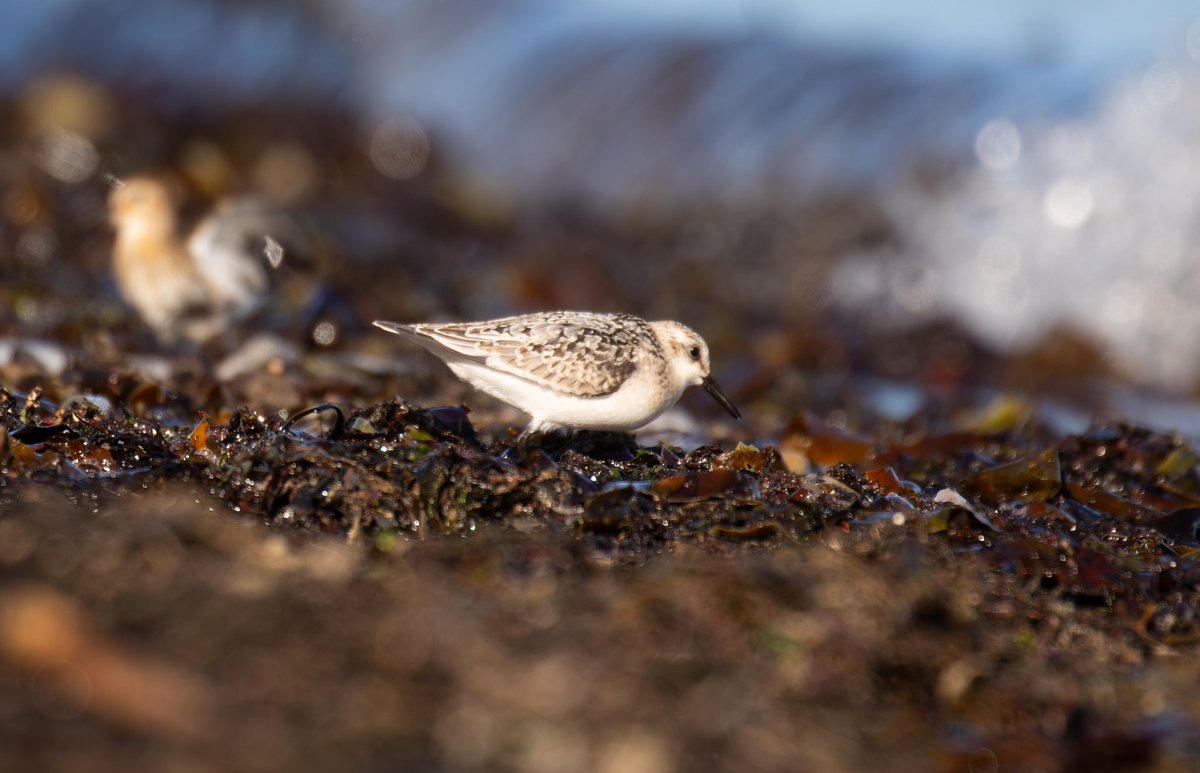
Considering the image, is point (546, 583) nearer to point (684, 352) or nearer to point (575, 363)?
point (575, 363)

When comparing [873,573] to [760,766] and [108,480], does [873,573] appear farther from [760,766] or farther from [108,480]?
[108,480]

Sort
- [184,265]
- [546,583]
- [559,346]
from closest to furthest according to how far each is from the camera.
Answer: [546,583] < [559,346] < [184,265]

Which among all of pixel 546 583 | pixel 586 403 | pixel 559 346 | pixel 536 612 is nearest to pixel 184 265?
pixel 559 346

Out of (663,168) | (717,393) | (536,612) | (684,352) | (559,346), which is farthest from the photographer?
(663,168)

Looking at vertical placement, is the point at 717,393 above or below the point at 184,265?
above

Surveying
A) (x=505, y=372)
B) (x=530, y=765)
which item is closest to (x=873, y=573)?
(x=530, y=765)

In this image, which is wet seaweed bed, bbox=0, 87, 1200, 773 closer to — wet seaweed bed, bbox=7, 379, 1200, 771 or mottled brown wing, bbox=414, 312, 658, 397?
wet seaweed bed, bbox=7, 379, 1200, 771
